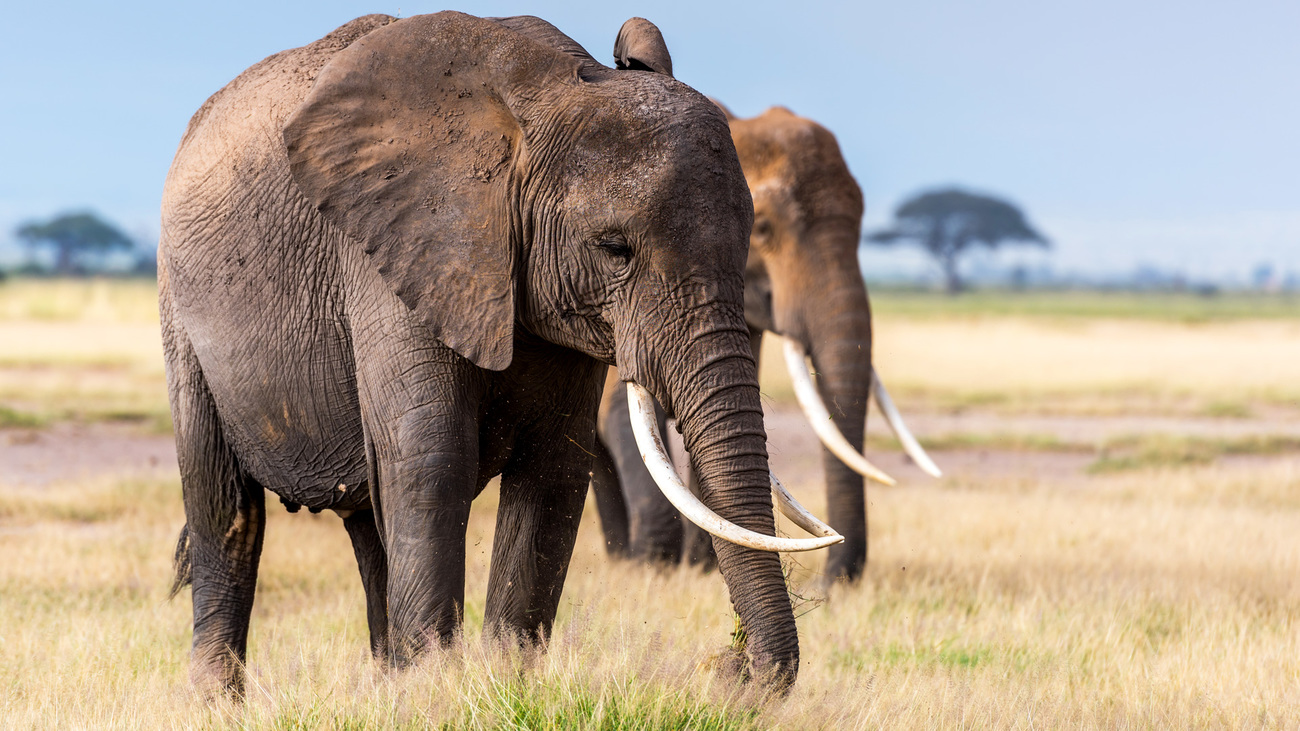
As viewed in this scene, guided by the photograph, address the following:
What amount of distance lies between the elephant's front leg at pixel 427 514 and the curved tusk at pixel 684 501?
0.62 m

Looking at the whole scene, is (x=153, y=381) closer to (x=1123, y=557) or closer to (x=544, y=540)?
(x=1123, y=557)

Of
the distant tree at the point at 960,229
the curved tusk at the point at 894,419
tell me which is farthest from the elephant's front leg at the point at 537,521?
the distant tree at the point at 960,229

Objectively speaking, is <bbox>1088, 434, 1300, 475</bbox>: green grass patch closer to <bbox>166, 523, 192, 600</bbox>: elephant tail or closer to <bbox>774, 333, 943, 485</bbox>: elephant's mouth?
<bbox>774, 333, 943, 485</bbox>: elephant's mouth

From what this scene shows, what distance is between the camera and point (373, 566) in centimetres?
562

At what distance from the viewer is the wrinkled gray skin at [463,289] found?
3822 millimetres

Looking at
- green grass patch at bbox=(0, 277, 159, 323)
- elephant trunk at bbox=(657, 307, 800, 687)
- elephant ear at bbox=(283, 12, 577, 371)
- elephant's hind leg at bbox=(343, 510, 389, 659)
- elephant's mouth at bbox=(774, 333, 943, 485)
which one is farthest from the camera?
green grass patch at bbox=(0, 277, 159, 323)

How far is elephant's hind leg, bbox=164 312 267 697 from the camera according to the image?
5.23 metres

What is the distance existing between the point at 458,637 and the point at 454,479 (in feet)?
1.64

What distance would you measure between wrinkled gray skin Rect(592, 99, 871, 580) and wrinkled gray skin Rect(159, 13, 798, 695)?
11.2ft

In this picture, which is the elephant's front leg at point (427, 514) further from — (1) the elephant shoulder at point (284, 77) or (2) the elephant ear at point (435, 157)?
(1) the elephant shoulder at point (284, 77)

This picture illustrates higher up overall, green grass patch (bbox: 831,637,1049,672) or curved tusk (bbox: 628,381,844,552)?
curved tusk (bbox: 628,381,844,552)

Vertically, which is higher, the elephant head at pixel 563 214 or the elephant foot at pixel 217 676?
the elephant head at pixel 563 214

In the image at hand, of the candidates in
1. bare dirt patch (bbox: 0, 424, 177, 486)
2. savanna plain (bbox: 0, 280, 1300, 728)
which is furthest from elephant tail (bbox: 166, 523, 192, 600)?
bare dirt patch (bbox: 0, 424, 177, 486)

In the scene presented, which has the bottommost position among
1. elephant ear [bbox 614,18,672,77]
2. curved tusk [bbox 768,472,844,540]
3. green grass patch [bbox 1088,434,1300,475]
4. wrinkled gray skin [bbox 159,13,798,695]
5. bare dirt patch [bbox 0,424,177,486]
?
green grass patch [bbox 1088,434,1300,475]
